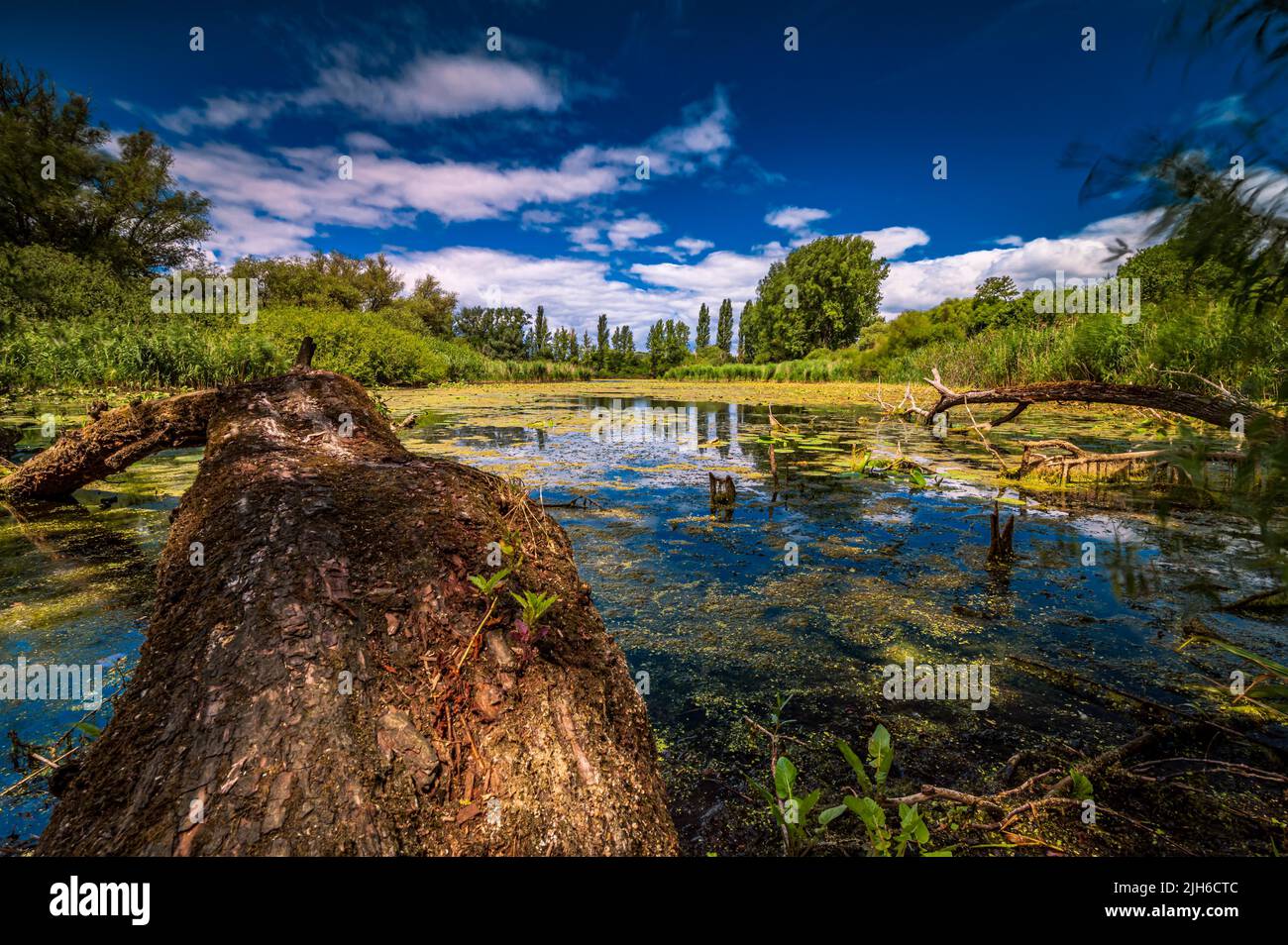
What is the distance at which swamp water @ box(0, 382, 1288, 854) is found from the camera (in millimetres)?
1786

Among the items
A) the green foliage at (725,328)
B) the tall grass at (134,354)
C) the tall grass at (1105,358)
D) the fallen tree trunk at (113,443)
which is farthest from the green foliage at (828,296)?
the fallen tree trunk at (113,443)

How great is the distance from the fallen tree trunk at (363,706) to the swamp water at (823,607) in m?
0.54

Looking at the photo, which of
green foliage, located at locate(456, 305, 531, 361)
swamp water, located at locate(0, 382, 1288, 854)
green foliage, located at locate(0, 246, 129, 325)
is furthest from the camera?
green foliage, located at locate(456, 305, 531, 361)

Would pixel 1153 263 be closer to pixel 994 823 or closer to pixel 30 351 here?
pixel 994 823

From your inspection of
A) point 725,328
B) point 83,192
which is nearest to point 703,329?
point 725,328

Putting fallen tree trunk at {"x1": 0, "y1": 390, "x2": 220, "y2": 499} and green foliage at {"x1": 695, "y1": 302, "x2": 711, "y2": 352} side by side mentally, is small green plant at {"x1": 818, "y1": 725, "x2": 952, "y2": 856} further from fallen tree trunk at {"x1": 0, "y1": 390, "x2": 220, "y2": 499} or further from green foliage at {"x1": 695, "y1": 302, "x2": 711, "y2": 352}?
green foliage at {"x1": 695, "y1": 302, "x2": 711, "y2": 352}

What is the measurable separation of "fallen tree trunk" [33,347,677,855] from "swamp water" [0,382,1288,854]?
54cm

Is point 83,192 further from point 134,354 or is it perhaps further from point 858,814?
point 858,814

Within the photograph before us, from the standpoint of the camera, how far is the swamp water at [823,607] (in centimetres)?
179

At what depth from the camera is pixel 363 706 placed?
3.62ft

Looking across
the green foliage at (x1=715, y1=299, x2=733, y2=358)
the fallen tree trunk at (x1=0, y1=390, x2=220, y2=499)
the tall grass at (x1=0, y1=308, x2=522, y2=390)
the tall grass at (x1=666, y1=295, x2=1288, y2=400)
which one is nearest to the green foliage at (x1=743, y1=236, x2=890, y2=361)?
the tall grass at (x1=666, y1=295, x2=1288, y2=400)

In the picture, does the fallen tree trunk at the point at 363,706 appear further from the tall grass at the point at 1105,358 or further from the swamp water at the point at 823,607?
the tall grass at the point at 1105,358

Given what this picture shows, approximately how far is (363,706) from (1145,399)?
7.12 feet
